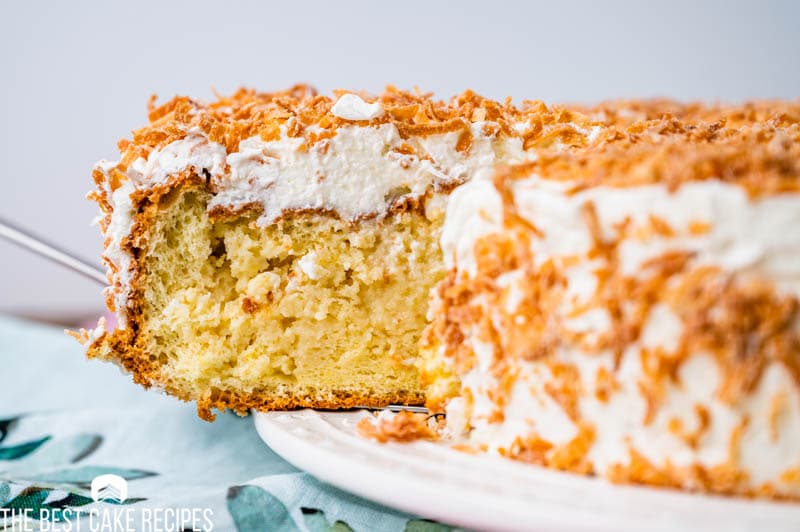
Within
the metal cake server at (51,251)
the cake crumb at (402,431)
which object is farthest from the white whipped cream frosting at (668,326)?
the metal cake server at (51,251)

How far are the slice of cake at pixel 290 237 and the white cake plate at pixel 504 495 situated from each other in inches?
20.9

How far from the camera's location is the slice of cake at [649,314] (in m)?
1.48

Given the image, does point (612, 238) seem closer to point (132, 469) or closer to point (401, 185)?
point (401, 185)

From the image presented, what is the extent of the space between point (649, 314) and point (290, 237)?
1118 mm

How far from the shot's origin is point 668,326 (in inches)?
60.6

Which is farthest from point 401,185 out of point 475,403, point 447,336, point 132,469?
point 132,469

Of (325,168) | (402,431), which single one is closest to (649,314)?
(402,431)

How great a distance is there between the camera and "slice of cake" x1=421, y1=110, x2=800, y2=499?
4.86 feet

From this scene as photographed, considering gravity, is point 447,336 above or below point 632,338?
below

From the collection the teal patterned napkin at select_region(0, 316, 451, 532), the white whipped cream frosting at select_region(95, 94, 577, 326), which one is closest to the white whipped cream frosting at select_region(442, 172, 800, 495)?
the teal patterned napkin at select_region(0, 316, 451, 532)

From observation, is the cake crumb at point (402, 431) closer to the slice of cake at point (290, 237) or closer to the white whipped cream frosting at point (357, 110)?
the slice of cake at point (290, 237)

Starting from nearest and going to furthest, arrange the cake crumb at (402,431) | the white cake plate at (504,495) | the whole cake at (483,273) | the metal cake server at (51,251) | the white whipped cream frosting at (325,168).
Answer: the white cake plate at (504,495)
the whole cake at (483,273)
the cake crumb at (402,431)
the white whipped cream frosting at (325,168)
the metal cake server at (51,251)

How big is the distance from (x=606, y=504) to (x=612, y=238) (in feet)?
1.46

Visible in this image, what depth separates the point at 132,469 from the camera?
259 centimetres
